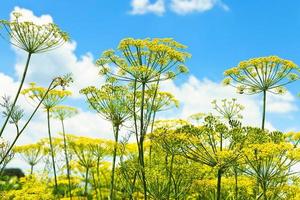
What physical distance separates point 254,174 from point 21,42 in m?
5.98

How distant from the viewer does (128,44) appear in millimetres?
14172

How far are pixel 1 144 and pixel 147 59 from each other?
4.82m

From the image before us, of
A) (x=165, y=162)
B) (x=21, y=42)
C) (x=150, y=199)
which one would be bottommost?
(x=150, y=199)

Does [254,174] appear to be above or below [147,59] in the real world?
below

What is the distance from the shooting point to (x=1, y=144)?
10.7 metres

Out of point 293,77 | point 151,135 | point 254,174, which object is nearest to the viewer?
point 254,174

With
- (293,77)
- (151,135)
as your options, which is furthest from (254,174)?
(293,77)

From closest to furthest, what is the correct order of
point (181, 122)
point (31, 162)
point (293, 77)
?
point (181, 122)
point (293, 77)
point (31, 162)

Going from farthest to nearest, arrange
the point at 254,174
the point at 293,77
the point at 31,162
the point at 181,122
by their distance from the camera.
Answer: the point at 31,162
the point at 293,77
the point at 181,122
the point at 254,174

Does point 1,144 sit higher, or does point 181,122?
point 181,122

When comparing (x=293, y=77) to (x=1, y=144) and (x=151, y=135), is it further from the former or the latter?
(x=1, y=144)

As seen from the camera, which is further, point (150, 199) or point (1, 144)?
point (150, 199)

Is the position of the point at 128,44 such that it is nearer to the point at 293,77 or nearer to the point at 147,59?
the point at 147,59

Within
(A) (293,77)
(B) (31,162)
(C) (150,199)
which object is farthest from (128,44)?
(B) (31,162)
